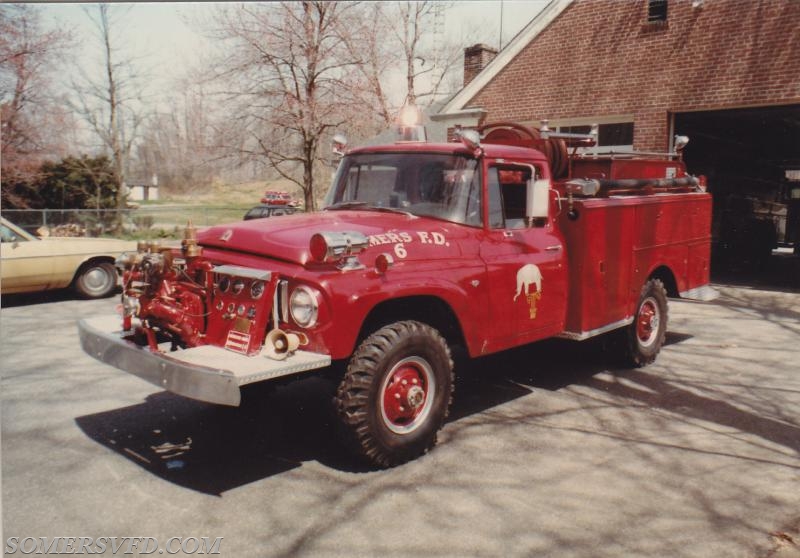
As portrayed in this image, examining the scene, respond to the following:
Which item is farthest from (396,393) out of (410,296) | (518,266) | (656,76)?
(656,76)

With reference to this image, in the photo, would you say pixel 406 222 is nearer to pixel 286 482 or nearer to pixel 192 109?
pixel 286 482

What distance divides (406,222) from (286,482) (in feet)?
6.50

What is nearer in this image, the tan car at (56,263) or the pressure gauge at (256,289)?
the pressure gauge at (256,289)

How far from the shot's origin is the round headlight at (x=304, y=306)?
13.6 ft

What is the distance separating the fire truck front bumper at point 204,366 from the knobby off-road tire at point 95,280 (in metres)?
7.41

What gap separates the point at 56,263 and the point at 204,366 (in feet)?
26.6

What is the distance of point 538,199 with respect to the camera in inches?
217

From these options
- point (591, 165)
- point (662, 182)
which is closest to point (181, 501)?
point (591, 165)

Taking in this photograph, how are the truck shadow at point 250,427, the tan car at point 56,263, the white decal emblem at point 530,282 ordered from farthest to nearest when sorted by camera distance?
the tan car at point 56,263
the white decal emblem at point 530,282
the truck shadow at point 250,427

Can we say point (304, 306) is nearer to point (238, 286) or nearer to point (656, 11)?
point (238, 286)

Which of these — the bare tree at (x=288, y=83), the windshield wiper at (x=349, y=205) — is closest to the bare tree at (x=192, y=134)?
the bare tree at (x=288, y=83)

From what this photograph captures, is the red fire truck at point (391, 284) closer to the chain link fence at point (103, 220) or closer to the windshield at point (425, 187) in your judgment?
the windshield at point (425, 187)

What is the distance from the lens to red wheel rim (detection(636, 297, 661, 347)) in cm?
727

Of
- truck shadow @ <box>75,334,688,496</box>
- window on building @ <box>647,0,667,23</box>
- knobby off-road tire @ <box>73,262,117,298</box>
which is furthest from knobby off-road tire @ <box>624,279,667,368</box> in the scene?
knobby off-road tire @ <box>73,262,117,298</box>
